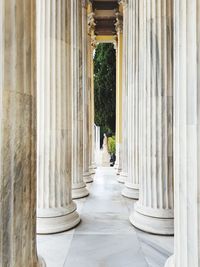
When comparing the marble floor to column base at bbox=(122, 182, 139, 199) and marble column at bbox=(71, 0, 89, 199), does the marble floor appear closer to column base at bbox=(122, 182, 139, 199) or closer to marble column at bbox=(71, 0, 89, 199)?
column base at bbox=(122, 182, 139, 199)

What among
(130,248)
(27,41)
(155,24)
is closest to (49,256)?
(130,248)

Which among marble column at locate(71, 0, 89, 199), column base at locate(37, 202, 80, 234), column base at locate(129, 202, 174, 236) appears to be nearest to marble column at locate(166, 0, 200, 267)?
column base at locate(129, 202, 174, 236)

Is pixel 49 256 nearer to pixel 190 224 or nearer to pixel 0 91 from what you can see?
pixel 190 224

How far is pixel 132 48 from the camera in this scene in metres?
28.0

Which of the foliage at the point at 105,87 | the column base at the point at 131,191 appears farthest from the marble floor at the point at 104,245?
the foliage at the point at 105,87

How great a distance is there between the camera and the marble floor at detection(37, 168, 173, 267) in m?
12.9

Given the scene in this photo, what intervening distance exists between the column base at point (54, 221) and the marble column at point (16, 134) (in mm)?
7309

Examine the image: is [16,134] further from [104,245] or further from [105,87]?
[105,87]

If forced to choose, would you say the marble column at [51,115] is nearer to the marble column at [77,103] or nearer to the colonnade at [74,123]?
the colonnade at [74,123]

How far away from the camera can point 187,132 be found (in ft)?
28.7

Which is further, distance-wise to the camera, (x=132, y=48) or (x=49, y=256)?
(x=132, y=48)

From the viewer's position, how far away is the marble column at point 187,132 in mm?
8297

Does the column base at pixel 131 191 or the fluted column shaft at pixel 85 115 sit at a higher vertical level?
the fluted column shaft at pixel 85 115

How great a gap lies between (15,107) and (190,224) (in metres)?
6.45
